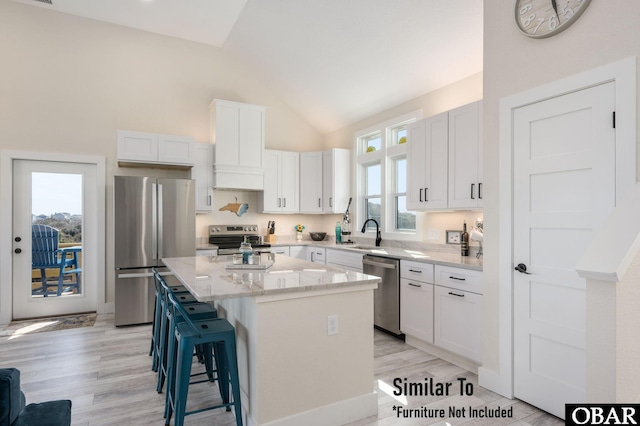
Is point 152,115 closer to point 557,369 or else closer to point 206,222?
point 206,222

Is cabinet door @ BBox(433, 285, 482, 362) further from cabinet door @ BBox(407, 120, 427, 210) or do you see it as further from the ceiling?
the ceiling

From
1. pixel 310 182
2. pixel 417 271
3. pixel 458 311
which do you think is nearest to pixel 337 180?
pixel 310 182

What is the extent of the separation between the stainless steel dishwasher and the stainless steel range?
1.84 metres

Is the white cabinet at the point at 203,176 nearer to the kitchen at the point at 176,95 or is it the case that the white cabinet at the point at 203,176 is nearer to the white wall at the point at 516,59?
the kitchen at the point at 176,95

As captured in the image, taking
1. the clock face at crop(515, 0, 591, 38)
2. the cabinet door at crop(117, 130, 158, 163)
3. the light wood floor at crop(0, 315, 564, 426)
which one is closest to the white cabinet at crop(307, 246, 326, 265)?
the light wood floor at crop(0, 315, 564, 426)

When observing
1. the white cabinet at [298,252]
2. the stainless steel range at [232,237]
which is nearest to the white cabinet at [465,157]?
the white cabinet at [298,252]

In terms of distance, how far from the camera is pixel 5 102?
177 inches

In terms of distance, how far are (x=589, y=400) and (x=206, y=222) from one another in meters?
4.98

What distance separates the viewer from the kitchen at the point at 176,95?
8.98 feet

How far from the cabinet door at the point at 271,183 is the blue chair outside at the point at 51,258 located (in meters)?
2.60

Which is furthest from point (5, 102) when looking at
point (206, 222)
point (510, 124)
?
point (510, 124)

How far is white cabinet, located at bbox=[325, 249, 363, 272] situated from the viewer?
14.8 feet

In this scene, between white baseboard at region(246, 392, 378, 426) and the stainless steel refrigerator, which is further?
the stainless steel refrigerator

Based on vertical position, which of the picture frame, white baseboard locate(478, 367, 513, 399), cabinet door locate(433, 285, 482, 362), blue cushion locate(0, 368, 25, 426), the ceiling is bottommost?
white baseboard locate(478, 367, 513, 399)
